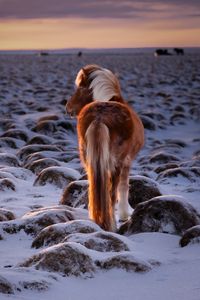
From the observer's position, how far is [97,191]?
484cm

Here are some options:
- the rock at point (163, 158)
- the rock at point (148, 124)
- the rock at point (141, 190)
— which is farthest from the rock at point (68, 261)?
the rock at point (148, 124)

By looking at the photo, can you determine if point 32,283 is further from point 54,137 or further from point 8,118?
point 8,118

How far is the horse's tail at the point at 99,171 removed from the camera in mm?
4766

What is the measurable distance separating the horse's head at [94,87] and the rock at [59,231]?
1693mm

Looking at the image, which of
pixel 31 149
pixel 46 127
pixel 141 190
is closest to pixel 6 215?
pixel 141 190

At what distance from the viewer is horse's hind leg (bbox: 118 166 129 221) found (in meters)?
5.69

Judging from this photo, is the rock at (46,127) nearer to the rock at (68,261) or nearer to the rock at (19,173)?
the rock at (19,173)

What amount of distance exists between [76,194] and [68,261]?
237 centimetres

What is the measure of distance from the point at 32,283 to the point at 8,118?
11.5 m

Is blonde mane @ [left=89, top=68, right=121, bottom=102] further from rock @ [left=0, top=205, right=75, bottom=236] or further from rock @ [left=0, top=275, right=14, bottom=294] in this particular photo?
rock @ [left=0, top=275, right=14, bottom=294]

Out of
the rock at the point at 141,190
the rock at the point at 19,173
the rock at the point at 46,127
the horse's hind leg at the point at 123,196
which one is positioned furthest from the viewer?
the rock at the point at 46,127

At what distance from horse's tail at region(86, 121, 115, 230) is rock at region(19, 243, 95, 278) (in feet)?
3.34

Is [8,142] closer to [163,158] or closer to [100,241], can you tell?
[163,158]

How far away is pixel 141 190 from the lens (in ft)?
20.1
